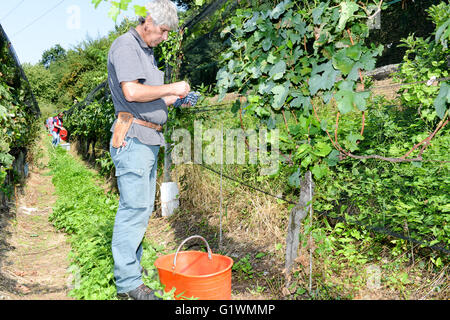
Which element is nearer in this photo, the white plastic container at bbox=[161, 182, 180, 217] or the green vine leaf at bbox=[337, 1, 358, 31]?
the green vine leaf at bbox=[337, 1, 358, 31]

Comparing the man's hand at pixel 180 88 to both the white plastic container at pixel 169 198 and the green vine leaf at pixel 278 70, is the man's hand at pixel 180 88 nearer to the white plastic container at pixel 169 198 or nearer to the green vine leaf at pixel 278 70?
the green vine leaf at pixel 278 70

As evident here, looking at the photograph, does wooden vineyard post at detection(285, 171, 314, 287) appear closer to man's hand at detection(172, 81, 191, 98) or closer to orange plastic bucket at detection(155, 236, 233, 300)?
orange plastic bucket at detection(155, 236, 233, 300)

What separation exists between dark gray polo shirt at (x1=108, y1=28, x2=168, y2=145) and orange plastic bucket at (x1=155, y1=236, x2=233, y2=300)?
0.80 meters

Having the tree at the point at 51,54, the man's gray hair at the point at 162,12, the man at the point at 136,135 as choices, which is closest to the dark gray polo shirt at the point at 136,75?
the man at the point at 136,135

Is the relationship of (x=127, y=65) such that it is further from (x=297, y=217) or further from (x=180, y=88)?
(x=297, y=217)

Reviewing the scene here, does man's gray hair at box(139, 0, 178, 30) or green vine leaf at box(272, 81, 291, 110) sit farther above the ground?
man's gray hair at box(139, 0, 178, 30)

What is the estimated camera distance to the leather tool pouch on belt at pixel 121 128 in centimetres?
235

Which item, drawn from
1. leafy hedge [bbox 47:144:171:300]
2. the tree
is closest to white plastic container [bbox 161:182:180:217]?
leafy hedge [bbox 47:144:171:300]

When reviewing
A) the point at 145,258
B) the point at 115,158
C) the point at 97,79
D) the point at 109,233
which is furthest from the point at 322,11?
the point at 97,79

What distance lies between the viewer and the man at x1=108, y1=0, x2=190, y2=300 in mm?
2274

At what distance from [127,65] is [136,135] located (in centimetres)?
46

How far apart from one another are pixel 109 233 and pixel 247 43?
2.25m

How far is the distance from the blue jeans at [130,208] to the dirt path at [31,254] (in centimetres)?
65
